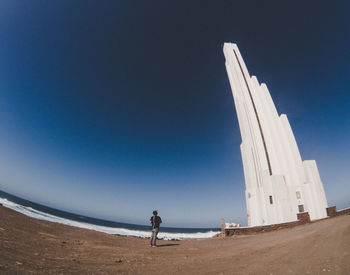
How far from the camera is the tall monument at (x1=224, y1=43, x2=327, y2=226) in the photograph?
20.2m

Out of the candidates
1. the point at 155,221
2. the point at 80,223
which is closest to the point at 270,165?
the point at 155,221

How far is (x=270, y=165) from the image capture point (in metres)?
24.3

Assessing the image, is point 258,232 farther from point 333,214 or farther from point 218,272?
point 218,272

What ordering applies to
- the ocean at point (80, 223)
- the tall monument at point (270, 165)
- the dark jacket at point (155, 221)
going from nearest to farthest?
the dark jacket at point (155, 221) → the tall monument at point (270, 165) → the ocean at point (80, 223)

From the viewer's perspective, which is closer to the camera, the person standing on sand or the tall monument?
the person standing on sand

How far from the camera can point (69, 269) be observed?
3.41 metres

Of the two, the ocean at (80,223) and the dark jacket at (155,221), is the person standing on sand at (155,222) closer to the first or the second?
the dark jacket at (155,221)

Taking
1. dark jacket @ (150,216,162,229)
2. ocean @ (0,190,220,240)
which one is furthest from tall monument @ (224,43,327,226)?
dark jacket @ (150,216,162,229)

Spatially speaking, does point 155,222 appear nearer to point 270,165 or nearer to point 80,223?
point 270,165

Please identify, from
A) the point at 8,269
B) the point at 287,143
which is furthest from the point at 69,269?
the point at 287,143

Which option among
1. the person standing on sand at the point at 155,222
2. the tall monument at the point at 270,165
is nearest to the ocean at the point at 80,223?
the tall monument at the point at 270,165

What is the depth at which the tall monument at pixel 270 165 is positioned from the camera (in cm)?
2017

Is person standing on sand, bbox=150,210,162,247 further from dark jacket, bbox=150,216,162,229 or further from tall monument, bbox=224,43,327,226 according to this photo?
tall monument, bbox=224,43,327,226

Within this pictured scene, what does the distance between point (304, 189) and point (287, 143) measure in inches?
251
